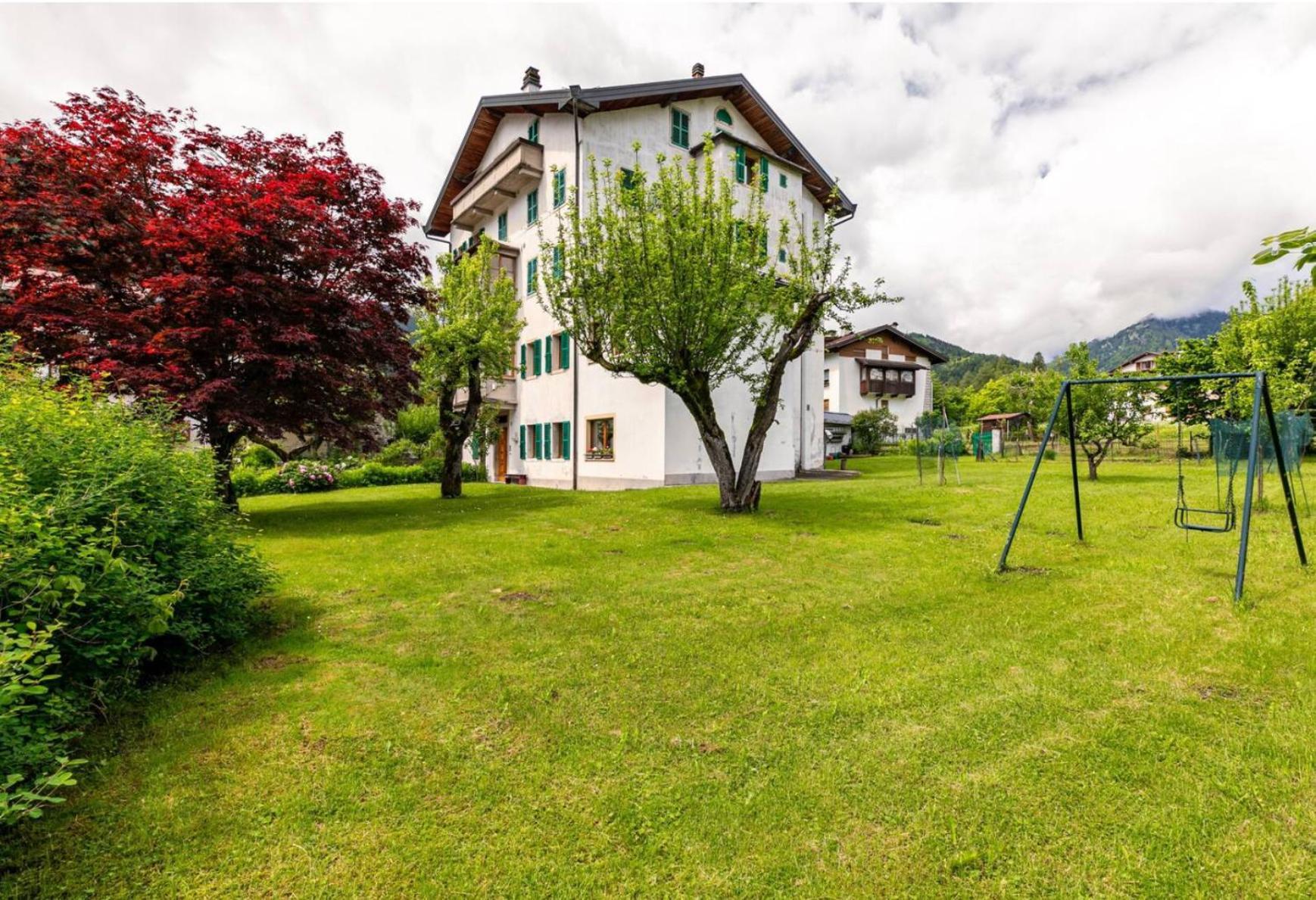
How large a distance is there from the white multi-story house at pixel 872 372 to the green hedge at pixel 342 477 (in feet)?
113

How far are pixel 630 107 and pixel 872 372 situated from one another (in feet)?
120

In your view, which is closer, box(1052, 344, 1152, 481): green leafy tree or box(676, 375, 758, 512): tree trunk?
box(676, 375, 758, 512): tree trunk

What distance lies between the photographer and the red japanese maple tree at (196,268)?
34.6 feet

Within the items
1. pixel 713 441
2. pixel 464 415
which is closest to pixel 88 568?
pixel 713 441

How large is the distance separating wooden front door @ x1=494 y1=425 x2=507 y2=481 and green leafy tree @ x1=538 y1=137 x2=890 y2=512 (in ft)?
40.8

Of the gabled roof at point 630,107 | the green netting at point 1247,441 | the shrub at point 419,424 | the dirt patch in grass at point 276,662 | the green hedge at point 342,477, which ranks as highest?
the gabled roof at point 630,107

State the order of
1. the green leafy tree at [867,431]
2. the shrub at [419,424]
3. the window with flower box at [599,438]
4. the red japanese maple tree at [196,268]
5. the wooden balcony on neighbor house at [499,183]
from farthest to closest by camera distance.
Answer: the green leafy tree at [867,431], the shrub at [419,424], the wooden balcony on neighbor house at [499,183], the window with flower box at [599,438], the red japanese maple tree at [196,268]

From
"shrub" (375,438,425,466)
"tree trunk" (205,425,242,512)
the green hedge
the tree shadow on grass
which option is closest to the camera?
"tree trunk" (205,425,242,512)

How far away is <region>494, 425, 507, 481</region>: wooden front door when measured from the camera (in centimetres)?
2547

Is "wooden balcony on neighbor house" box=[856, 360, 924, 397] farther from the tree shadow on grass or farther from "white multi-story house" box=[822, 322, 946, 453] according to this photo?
the tree shadow on grass

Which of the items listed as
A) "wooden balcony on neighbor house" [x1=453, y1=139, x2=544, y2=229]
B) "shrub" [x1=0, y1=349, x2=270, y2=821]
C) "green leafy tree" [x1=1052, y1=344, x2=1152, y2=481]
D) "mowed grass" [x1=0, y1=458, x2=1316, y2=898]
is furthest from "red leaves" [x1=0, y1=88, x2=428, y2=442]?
"green leafy tree" [x1=1052, y1=344, x2=1152, y2=481]

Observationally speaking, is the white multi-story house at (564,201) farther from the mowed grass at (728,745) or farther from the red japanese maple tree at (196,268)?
the mowed grass at (728,745)

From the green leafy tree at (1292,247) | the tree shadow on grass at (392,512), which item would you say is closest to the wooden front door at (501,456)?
the tree shadow on grass at (392,512)

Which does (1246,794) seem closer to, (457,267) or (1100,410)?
(457,267)
